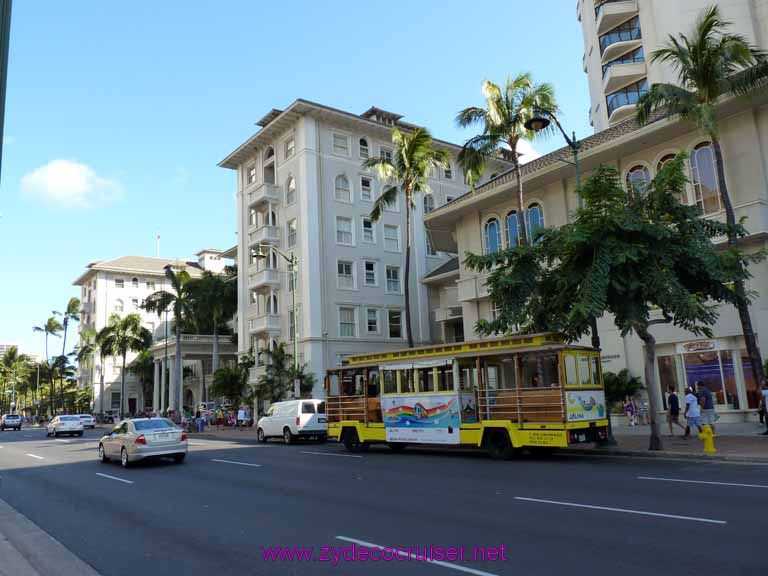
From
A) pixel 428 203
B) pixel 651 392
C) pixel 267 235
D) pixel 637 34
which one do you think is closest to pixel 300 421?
pixel 651 392

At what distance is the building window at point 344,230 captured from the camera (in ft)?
146

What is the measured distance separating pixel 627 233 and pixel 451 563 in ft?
38.9

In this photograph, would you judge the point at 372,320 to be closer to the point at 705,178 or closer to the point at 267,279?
the point at 267,279

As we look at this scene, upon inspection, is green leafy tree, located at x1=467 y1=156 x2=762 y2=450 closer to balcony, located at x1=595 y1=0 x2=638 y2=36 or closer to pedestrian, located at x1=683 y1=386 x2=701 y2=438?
pedestrian, located at x1=683 y1=386 x2=701 y2=438

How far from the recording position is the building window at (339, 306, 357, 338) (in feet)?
142

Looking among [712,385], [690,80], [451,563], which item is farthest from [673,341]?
[451,563]

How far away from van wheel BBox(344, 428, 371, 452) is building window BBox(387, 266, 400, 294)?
2479cm

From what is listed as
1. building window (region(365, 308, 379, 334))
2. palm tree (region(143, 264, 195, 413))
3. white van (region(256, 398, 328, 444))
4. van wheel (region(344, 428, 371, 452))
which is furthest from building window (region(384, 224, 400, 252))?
van wheel (region(344, 428, 371, 452))

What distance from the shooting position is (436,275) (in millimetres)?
43094

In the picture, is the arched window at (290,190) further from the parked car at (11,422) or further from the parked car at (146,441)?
the parked car at (11,422)

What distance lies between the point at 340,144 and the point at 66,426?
87.7 feet

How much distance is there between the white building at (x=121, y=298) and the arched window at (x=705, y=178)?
65515mm

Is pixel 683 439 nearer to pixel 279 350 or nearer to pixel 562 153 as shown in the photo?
pixel 562 153

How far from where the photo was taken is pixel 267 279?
146 ft
